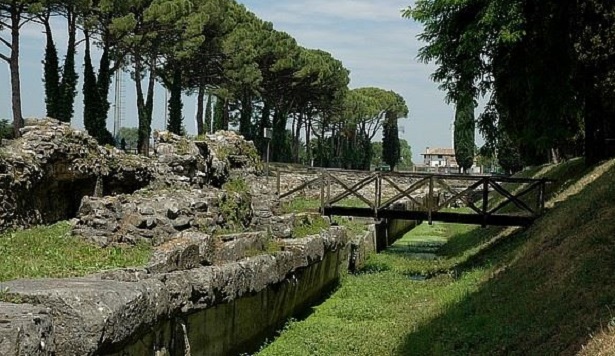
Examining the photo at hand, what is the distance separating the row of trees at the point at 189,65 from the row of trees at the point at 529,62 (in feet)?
55.3

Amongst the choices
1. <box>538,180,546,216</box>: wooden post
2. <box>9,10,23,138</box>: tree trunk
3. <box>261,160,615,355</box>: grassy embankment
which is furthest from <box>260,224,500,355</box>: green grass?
<box>9,10,23,138</box>: tree trunk

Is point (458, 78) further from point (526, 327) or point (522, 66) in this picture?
point (526, 327)

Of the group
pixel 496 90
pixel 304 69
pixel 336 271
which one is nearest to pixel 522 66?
pixel 496 90

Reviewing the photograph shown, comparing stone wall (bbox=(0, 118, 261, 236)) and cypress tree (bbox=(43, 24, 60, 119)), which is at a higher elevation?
cypress tree (bbox=(43, 24, 60, 119))

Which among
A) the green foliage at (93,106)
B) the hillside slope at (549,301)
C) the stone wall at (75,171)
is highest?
the green foliage at (93,106)

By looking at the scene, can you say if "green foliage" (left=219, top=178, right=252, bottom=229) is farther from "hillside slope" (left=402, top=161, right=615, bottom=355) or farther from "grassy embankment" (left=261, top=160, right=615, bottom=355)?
"hillside slope" (left=402, top=161, right=615, bottom=355)

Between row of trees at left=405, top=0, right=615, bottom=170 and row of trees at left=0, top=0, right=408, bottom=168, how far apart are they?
16.9 meters

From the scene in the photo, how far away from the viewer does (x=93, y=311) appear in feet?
14.3

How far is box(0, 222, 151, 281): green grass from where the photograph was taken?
8.45 meters

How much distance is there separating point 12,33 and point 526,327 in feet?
87.6

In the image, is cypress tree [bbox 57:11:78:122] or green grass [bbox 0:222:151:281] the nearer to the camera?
green grass [bbox 0:222:151:281]

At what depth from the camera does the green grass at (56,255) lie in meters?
8.45

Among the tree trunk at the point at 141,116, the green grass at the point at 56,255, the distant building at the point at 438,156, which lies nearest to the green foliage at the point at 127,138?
the tree trunk at the point at 141,116

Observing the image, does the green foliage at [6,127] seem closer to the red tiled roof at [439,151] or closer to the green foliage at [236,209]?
the green foliage at [236,209]
